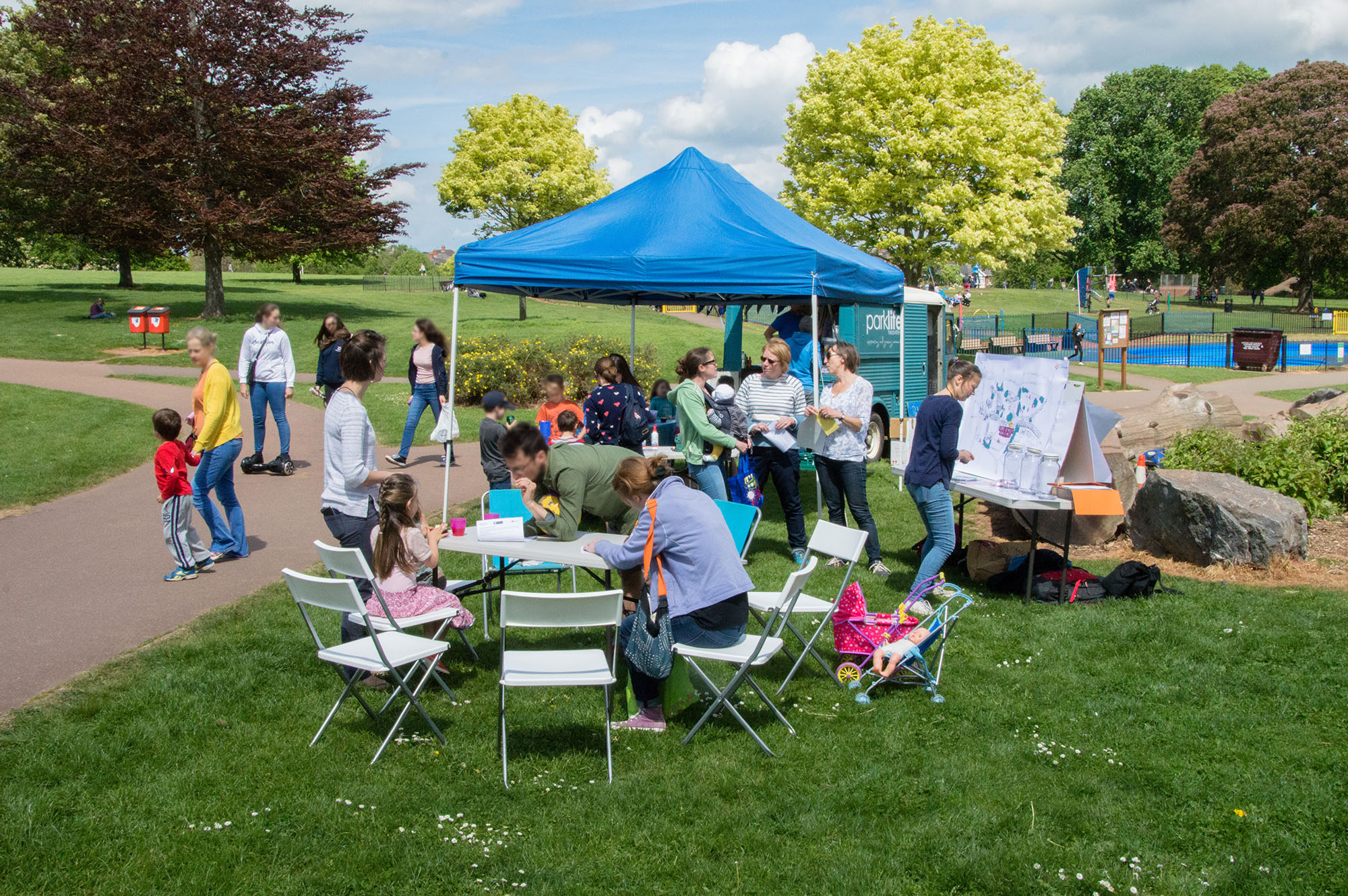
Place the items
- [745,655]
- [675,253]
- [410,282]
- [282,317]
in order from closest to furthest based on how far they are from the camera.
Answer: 1. [745,655]
2. [675,253]
3. [282,317]
4. [410,282]

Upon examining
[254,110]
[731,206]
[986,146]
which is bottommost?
[731,206]

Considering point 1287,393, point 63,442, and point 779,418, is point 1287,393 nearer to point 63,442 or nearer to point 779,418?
point 779,418

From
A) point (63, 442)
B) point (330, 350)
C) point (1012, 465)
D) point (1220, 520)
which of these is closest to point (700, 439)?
point (1012, 465)

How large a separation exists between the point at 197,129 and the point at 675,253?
937 inches

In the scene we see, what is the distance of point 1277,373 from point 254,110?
2889 centimetres

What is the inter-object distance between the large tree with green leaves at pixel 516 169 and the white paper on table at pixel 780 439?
1333 inches

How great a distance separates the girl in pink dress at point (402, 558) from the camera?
5.02 metres

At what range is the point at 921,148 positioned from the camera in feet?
81.8

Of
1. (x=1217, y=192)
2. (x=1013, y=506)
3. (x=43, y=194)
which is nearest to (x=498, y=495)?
(x=1013, y=506)

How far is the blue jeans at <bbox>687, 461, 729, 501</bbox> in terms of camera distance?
7.73m

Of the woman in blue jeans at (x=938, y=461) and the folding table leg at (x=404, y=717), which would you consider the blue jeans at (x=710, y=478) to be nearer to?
the woman in blue jeans at (x=938, y=461)

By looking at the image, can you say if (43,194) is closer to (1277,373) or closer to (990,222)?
(990,222)

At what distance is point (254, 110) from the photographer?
27.8 m

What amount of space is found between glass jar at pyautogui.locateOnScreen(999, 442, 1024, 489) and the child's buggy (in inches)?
74.1
